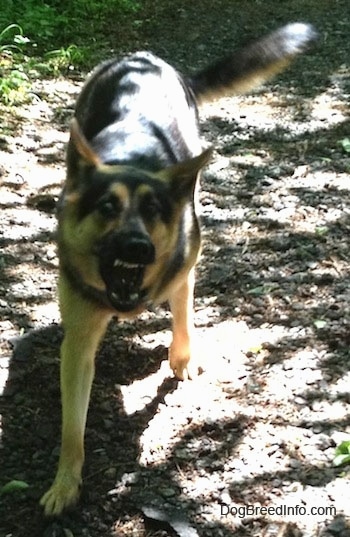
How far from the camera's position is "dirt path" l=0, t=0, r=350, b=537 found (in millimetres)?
3586

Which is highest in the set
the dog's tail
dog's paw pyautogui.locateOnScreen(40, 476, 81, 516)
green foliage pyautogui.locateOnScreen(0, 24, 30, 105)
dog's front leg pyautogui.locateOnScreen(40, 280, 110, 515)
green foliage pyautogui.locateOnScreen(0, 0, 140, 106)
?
the dog's tail

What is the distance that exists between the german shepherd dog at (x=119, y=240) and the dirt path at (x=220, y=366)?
22 cm

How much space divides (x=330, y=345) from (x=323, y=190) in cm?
196

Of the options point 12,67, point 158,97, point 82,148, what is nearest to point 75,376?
point 82,148

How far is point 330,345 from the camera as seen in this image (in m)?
4.55

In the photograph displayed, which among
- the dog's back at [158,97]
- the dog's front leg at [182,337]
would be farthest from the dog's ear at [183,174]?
the dog's front leg at [182,337]

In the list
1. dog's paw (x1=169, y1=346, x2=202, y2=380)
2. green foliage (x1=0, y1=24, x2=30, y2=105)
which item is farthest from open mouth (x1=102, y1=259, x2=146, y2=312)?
green foliage (x1=0, y1=24, x2=30, y2=105)

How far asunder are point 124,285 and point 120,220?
29cm

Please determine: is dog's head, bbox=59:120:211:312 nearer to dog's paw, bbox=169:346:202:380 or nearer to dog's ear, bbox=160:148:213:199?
dog's ear, bbox=160:148:213:199

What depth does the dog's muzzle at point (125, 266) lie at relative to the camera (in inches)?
130

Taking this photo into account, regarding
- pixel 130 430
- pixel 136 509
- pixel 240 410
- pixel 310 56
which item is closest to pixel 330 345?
pixel 240 410

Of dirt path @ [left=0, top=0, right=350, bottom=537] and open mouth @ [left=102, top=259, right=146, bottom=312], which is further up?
open mouth @ [left=102, top=259, right=146, bottom=312]

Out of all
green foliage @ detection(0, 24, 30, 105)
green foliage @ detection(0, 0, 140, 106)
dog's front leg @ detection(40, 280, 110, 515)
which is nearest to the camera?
dog's front leg @ detection(40, 280, 110, 515)

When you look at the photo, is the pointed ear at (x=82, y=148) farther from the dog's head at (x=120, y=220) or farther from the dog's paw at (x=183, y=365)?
the dog's paw at (x=183, y=365)
